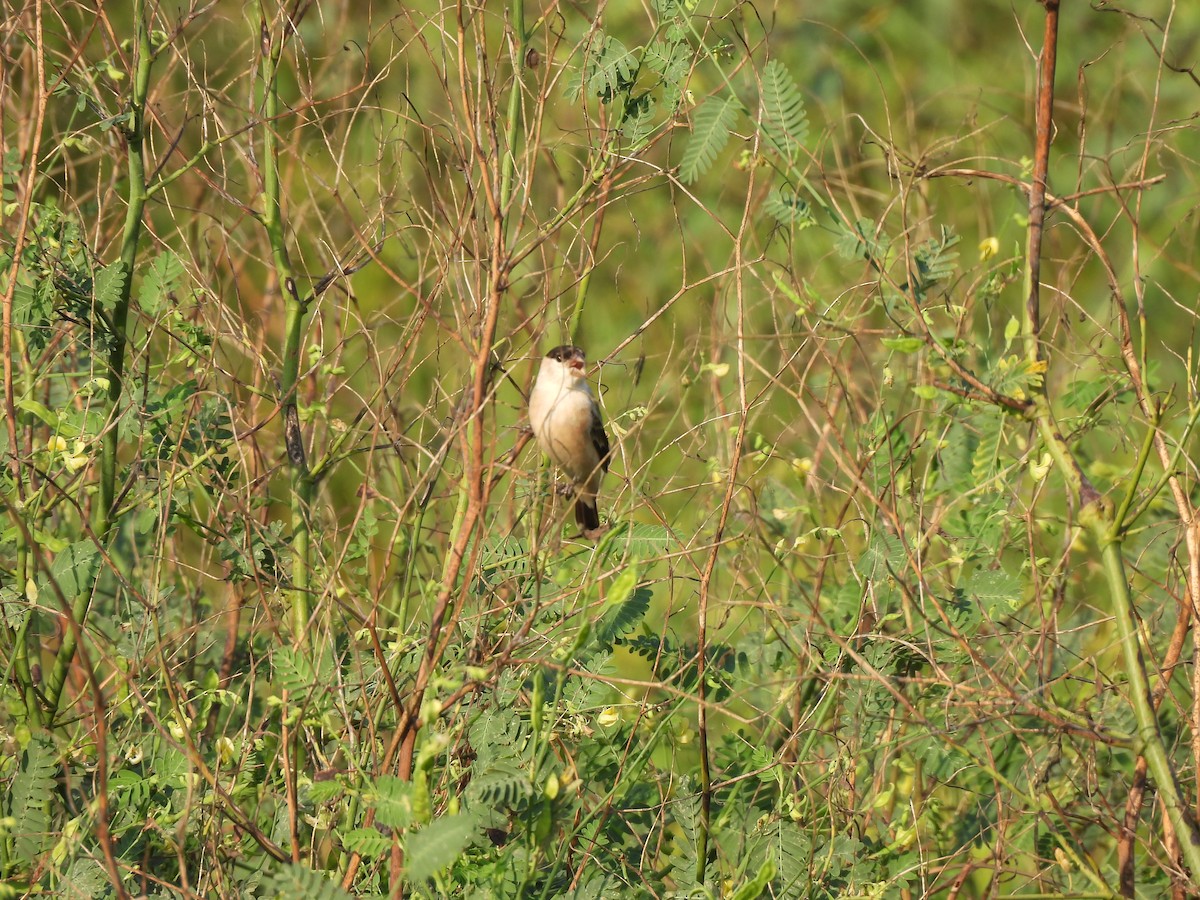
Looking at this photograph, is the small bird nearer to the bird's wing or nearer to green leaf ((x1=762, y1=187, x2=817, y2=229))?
the bird's wing

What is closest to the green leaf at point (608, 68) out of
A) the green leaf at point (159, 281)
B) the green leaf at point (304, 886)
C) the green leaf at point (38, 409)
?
the green leaf at point (159, 281)

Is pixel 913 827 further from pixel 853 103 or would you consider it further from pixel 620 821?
pixel 853 103

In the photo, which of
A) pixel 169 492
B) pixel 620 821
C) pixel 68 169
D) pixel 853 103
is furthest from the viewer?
pixel 853 103

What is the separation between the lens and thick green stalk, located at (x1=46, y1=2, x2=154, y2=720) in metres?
3.54

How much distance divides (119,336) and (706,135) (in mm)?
1653

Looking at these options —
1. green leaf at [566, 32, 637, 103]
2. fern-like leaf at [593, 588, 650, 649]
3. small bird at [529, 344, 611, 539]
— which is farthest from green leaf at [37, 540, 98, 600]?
green leaf at [566, 32, 637, 103]

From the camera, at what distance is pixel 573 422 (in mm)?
4992

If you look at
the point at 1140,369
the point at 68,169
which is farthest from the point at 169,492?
the point at 1140,369

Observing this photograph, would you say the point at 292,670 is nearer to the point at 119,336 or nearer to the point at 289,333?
the point at 289,333

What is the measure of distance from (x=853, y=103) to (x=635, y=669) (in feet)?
13.4

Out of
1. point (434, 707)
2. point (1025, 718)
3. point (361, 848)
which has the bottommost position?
point (1025, 718)

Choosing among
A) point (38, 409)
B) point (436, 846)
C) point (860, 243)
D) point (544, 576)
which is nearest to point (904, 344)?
point (860, 243)

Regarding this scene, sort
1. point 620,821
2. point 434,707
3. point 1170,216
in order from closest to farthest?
point 434,707 → point 620,821 → point 1170,216

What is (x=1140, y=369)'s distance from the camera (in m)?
3.11
